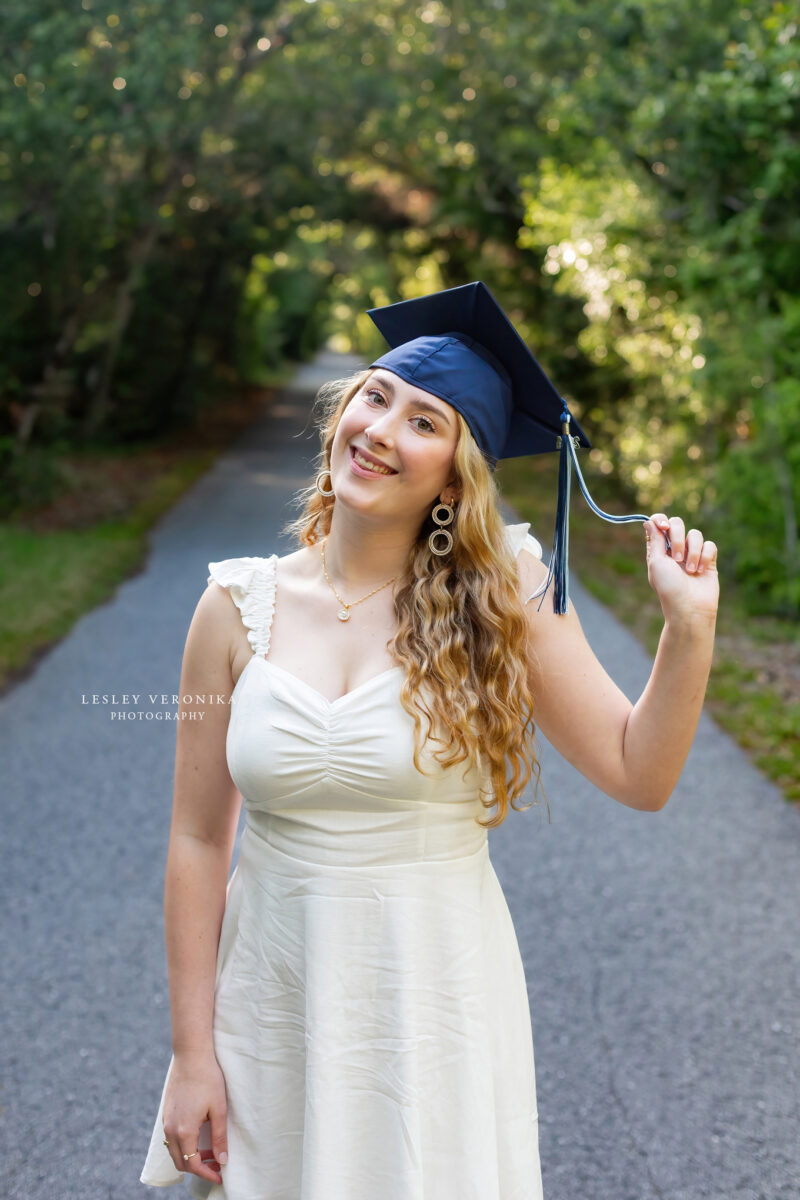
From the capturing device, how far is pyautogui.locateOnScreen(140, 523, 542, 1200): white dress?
5.77 feet

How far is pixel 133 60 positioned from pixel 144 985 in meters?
10.5

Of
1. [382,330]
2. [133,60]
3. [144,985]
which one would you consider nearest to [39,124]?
[133,60]

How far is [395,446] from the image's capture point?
1.83 m

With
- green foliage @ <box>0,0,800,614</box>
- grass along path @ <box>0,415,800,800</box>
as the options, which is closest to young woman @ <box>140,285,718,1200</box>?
grass along path @ <box>0,415,800,800</box>

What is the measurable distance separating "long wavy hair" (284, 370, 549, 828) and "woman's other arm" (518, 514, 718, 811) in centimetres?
4

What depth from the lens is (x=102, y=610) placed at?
9352 millimetres

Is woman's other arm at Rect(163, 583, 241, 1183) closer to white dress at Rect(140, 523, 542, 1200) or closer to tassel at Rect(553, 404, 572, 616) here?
white dress at Rect(140, 523, 542, 1200)

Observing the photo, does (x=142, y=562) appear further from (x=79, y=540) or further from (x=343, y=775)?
(x=343, y=775)

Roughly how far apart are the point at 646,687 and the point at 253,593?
0.70 m

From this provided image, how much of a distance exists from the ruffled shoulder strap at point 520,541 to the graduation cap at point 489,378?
0.05 metres

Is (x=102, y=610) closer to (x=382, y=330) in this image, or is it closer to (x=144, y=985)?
(x=144, y=985)

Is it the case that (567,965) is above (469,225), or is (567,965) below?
below

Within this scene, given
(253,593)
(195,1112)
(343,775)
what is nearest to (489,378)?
(253,593)

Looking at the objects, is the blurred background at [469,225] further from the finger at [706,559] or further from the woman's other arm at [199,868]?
the finger at [706,559]
